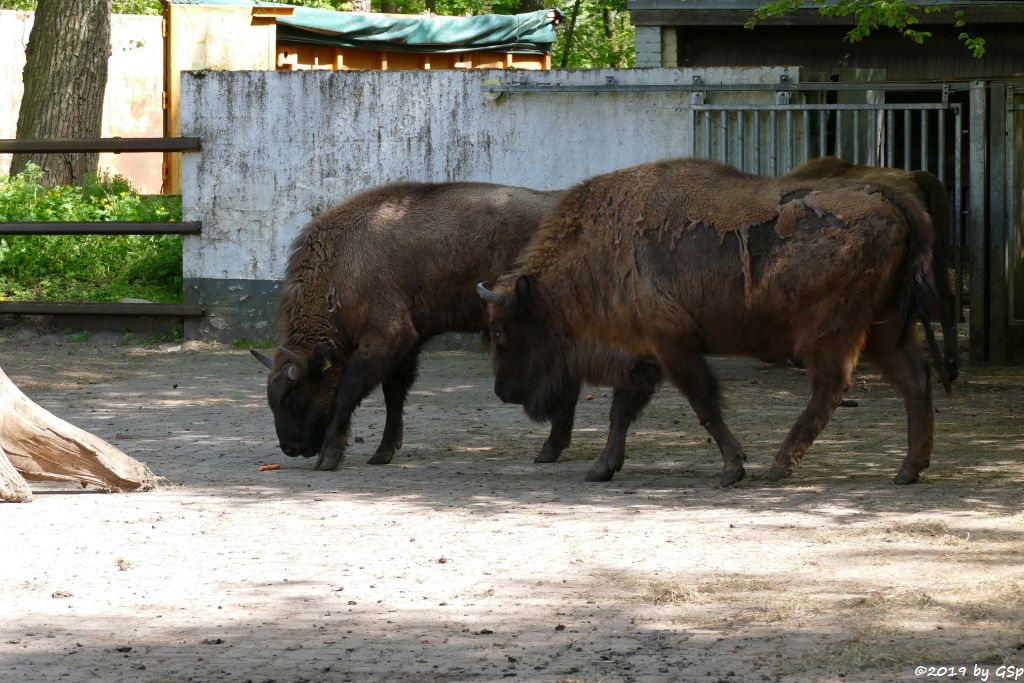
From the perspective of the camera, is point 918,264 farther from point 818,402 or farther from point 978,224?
point 978,224

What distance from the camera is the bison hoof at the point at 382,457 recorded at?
26.9 ft

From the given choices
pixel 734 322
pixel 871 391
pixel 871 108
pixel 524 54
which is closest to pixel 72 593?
pixel 734 322

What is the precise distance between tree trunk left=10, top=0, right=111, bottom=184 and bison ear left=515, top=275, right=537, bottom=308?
34.2 feet

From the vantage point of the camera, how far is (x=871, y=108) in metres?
11.3

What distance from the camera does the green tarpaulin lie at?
18.7m

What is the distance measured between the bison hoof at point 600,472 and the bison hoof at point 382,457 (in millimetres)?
1408

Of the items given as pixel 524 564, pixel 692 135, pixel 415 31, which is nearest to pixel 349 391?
pixel 524 564

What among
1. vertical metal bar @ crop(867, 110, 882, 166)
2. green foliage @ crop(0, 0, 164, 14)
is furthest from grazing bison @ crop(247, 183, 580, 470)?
green foliage @ crop(0, 0, 164, 14)

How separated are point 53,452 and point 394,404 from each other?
2147 mm

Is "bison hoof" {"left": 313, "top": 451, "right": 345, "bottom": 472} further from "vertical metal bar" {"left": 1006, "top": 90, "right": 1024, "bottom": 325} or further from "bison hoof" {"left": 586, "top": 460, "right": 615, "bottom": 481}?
"vertical metal bar" {"left": 1006, "top": 90, "right": 1024, "bottom": 325}

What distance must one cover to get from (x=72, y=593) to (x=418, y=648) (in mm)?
1462

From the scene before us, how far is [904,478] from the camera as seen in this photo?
274 inches

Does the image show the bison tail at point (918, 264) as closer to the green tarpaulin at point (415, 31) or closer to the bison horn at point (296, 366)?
the bison horn at point (296, 366)

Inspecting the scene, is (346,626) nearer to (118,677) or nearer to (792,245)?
(118,677)
